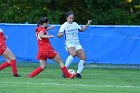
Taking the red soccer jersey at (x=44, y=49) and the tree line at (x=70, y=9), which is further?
the tree line at (x=70, y=9)

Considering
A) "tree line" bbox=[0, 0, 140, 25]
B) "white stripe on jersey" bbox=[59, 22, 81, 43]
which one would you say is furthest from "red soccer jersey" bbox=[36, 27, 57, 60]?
"tree line" bbox=[0, 0, 140, 25]

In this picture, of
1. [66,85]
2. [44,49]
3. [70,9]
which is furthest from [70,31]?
[70,9]

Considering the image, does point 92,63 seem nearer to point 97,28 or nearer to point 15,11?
point 97,28

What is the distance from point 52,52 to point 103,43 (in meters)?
6.57

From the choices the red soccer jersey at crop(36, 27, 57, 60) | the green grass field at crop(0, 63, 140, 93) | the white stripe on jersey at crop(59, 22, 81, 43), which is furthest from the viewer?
the white stripe on jersey at crop(59, 22, 81, 43)

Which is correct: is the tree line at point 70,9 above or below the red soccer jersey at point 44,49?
below

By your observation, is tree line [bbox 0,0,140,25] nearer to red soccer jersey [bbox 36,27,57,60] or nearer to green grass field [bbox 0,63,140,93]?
red soccer jersey [bbox 36,27,57,60]

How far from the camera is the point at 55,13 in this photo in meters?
29.2

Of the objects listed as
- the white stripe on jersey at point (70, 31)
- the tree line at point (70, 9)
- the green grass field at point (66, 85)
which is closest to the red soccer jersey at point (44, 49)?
the green grass field at point (66, 85)

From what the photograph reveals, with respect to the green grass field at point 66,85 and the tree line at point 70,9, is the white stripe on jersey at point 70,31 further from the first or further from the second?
the tree line at point 70,9

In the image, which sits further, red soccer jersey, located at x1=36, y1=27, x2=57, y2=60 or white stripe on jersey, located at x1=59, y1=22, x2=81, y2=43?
white stripe on jersey, located at x1=59, y1=22, x2=81, y2=43

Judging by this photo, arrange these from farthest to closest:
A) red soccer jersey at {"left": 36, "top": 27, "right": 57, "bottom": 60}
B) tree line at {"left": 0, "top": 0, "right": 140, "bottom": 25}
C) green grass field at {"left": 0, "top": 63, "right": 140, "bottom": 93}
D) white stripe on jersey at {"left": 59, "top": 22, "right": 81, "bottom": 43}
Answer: tree line at {"left": 0, "top": 0, "right": 140, "bottom": 25}, white stripe on jersey at {"left": 59, "top": 22, "right": 81, "bottom": 43}, red soccer jersey at {"left": 36, "top": 27, "right": 57, "bottom": 60}, green grass field at {"left": 0, "top": 63, "right": 140, "bottom": 93}

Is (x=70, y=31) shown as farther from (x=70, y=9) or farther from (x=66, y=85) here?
(x=70, y=9)

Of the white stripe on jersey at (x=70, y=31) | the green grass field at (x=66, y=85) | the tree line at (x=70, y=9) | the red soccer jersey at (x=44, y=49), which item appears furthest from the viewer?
the tree line at (x=70, y=9)
